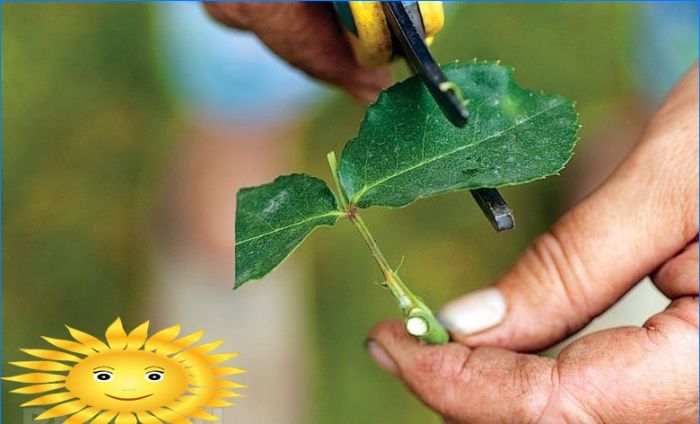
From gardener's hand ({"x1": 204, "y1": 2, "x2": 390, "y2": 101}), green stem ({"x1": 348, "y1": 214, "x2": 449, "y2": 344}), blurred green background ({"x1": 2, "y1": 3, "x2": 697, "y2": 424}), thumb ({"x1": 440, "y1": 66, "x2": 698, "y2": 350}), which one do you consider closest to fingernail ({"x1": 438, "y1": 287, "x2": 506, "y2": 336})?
thumb ({"x1": 440, "y1": 66, "x2": 698, "y2": 350})

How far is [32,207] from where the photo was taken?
52.7 inches

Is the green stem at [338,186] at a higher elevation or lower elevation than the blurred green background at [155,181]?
lower

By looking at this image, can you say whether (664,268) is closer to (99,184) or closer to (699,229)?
(699,229)

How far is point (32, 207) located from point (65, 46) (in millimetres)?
307

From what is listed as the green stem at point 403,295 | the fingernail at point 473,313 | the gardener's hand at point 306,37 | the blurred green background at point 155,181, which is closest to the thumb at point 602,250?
the fingernail at point 473,313

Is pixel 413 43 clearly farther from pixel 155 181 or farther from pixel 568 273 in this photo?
pixel 155 181

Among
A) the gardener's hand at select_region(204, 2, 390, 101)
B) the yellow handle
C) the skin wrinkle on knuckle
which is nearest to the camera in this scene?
the yellow handle

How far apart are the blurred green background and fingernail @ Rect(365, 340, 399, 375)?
685 mm

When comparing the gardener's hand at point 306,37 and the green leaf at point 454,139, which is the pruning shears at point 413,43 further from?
the gardener's hand at point 306,37

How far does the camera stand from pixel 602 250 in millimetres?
578

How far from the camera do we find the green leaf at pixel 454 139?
1.32 feet

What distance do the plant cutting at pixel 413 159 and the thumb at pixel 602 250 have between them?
0.17 m

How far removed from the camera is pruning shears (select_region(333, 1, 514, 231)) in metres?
0.36

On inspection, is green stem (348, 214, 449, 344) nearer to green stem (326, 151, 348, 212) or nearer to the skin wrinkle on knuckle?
green stem (326, 151, 348, 212)
